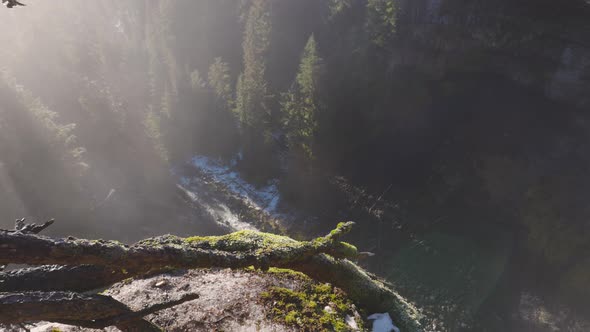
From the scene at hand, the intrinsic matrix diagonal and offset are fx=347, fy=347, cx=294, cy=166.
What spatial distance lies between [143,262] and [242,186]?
32.5 metres

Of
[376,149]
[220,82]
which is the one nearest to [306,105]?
[376,149]

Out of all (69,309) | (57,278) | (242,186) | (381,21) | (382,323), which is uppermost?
(381,21)

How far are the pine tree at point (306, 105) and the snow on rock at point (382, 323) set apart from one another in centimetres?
2372

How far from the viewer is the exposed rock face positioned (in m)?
26.2

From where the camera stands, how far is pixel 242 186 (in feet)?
120

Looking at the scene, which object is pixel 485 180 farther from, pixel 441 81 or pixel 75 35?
pixel 75 35

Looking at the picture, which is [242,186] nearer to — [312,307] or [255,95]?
[255,95]

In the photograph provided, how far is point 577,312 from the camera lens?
839 inches

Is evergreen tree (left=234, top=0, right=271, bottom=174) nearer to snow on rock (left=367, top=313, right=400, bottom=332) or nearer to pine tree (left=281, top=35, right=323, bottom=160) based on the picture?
pine tree (left=281, top=35, right=323, bottom=160)

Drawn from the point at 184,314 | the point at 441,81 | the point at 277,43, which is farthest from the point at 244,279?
the point at 277,43

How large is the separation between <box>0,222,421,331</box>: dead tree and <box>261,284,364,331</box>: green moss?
1.18ft

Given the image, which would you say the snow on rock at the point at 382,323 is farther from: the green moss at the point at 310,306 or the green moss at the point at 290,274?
the green moss at the point at 290,274

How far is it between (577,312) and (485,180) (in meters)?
10.4

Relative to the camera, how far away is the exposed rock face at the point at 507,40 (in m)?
26.2
